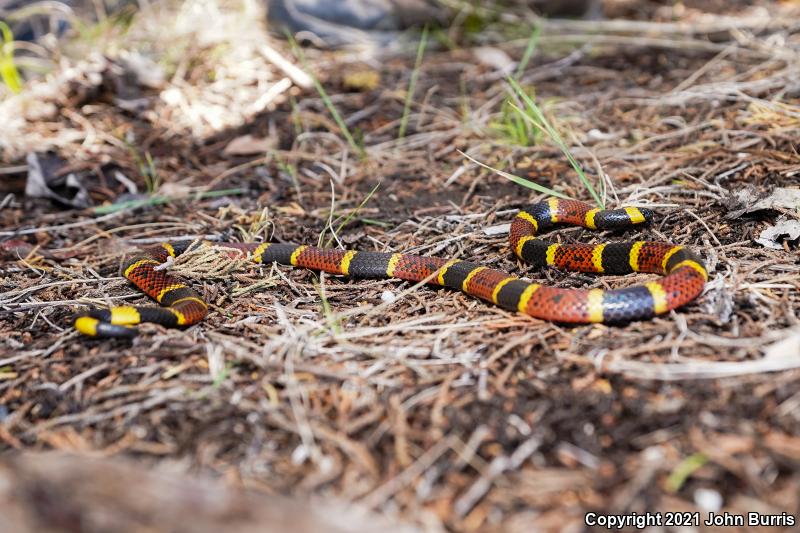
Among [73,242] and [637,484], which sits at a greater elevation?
[637,484]

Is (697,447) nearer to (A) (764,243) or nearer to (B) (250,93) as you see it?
(A) (764,243)

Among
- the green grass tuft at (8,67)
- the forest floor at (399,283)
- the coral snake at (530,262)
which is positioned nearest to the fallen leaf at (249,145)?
the forest floor at (399,283)

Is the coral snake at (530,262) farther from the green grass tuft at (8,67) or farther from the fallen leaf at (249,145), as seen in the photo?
the green grass tuft at (8,67)

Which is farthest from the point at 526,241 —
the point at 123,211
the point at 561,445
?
the point at 123,211

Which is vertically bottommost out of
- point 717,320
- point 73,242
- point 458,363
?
point 73,242

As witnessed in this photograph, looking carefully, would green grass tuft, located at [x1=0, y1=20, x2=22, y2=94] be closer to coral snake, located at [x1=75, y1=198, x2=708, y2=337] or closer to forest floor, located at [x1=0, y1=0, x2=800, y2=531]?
forest floor, located at [x1=0, y1=0, x2=800, y2=531]
